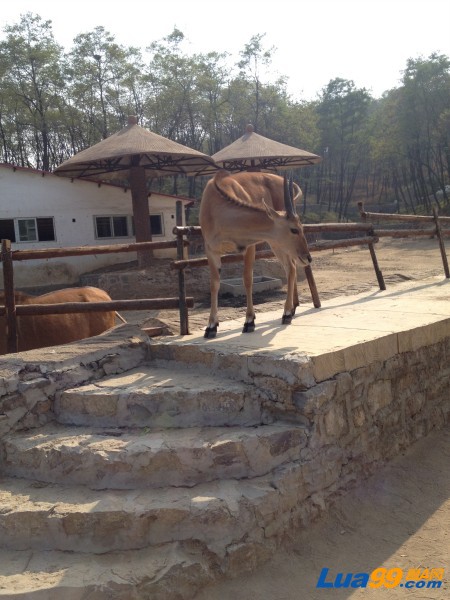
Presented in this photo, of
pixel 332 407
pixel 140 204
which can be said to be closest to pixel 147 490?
pixel 332 407

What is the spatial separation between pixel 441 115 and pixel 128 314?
71.6 ft

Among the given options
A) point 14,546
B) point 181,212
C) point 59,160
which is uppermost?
point 59,160

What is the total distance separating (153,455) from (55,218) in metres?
14.1

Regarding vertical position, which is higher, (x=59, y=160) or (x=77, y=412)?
(x=59, y=160)

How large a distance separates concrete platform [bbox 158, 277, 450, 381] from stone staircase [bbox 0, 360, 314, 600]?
17.5 inches

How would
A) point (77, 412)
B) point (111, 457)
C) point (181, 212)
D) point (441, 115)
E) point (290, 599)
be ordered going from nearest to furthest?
point (290, 599) < point (111, 457) < point (77, 412) < point (181, 212) < point (441, 115)

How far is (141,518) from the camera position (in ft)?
10.3

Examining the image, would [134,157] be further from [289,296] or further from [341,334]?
[341,334]

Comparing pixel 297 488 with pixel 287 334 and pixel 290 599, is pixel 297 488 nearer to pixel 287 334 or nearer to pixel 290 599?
pixel 290 599

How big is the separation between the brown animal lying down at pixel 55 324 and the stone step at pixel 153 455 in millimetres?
2003

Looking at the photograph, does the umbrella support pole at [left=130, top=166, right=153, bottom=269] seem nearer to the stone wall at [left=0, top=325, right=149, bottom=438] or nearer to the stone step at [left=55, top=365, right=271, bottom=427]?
the stone wall at [left=0, top=325, right=149, bottom=438]

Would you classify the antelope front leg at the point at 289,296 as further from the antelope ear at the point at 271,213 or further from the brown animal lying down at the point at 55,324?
the brown animal lying down at the point at 55,324

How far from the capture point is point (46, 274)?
1598 cm

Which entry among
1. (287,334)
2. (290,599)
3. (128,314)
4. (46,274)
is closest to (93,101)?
(46,274)
